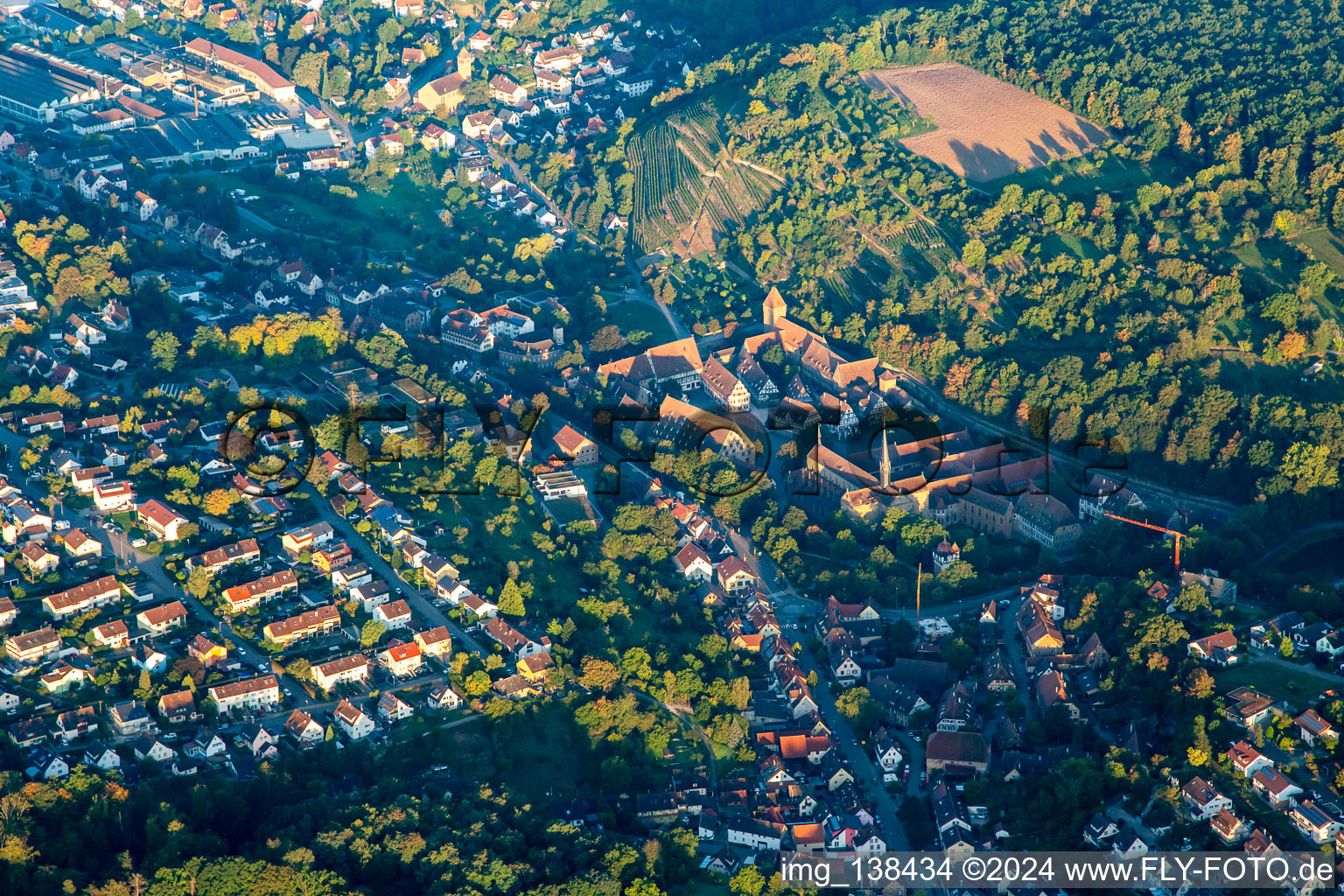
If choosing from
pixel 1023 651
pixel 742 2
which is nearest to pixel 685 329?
pixel 1023 651

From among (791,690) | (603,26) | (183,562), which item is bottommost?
(791,690)

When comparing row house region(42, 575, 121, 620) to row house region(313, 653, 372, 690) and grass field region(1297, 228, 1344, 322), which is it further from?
grass field region(1297, 228, 1344, 322)

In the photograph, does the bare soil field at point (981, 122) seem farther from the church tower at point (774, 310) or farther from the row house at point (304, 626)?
the row house at point (304, 626)

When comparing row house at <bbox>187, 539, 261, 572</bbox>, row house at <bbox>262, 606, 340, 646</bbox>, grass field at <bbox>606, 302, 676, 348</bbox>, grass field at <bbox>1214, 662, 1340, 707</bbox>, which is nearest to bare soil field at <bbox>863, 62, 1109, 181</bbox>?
grass field at <bbox>606, 302, 676, 348</bbox>

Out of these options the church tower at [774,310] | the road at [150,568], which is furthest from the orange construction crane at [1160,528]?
the road at [150,568]

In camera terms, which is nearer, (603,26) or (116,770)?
(116,770)

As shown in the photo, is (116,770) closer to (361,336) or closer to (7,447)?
(7,447)

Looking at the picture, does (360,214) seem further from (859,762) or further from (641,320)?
(859,762)
